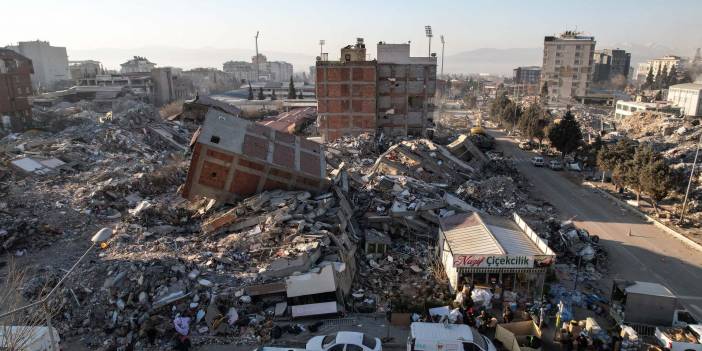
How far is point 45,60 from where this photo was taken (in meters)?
101

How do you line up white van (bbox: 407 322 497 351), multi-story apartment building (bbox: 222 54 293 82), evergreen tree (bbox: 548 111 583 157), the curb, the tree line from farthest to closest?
multi-story apartment building (bbox: 222 54 293 82), evergreen tree (bbox: 548 111 583 157), the tree line, the curb, white van (bbox: 407 322 497 351)

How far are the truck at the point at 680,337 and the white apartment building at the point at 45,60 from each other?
11014 cm

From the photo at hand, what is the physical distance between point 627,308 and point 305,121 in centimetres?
3969

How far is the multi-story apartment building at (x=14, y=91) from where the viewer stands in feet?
130

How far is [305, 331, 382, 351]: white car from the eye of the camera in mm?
10016

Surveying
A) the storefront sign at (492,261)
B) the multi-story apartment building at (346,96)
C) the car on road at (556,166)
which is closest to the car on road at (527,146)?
the car on road at (556,166)

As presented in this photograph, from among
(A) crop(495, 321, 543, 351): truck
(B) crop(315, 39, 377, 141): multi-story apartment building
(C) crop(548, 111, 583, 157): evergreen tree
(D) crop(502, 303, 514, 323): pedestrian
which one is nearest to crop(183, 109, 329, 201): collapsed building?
(D) crop(502, 303, 514, 323): pedestrian

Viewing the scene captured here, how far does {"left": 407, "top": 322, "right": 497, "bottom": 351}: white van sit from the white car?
89cm

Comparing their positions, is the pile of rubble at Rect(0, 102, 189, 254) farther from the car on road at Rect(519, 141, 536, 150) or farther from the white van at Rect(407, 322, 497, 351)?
the car on road at Rect(519, 141, 536, 150)

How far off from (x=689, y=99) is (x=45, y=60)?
122 metres

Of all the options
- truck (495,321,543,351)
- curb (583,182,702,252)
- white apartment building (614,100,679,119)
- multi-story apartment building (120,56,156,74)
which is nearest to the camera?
truck (495,321,543,351)

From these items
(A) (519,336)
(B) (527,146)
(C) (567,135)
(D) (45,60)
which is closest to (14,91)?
(A) (519,336)

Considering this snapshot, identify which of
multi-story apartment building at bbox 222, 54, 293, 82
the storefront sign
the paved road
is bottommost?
the paved road

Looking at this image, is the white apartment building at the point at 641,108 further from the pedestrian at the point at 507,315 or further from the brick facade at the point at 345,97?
the pedestrian at the point at 507,315
